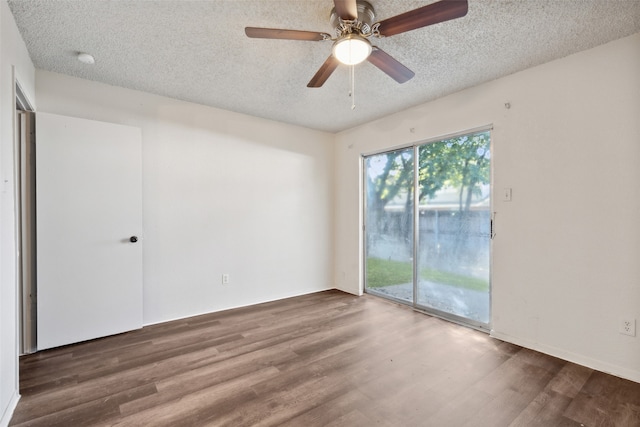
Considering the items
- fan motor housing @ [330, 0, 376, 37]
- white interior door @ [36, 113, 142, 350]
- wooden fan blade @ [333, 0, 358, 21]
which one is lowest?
white interior door @ [36, 113, 142, 350]

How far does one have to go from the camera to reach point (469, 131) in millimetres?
3199

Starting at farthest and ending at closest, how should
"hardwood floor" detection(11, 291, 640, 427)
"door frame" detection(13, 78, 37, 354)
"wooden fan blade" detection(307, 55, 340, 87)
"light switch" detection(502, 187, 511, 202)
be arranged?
"light switch" detection(502, 187, 511, 202)
"door frame" detection(13, 78, 37, 354)
"wooden fan blade" detection(307, 55, 340, 87)
"hardwood floor" detection(11, 291, 640, 427)

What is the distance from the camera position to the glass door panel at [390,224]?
154 inches

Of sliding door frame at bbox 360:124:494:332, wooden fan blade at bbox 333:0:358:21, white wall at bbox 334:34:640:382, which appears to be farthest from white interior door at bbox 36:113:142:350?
white wall at bbox 334:34:640:382

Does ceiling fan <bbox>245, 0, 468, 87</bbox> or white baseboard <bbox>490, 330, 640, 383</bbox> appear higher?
ceiling fan <bbox>245, 0, 468, 87</bbox>

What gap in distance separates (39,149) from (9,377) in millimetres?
1908

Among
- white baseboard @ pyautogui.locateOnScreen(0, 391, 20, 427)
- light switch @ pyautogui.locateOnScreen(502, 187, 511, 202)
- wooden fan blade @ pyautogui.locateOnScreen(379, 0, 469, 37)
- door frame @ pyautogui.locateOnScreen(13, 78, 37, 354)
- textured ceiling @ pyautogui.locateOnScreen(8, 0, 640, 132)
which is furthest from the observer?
light switch @ pyautogui.locateOnScreen(502, 187, 511, 202)

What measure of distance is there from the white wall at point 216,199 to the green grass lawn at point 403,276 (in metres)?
0.83

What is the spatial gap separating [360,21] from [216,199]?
266 cm

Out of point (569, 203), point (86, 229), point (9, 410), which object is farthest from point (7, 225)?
point (569, 203)

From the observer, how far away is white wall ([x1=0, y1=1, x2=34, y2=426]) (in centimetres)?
170

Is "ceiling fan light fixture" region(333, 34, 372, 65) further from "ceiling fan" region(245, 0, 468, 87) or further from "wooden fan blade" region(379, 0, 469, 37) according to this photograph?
"wooden fan blade" region(379, 0, 469, 37)

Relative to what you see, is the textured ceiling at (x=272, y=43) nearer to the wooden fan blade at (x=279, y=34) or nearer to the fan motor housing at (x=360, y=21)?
the fan motor housing at (x=360, y=21)

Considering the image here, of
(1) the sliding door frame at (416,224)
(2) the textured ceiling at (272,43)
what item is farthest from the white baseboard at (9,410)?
(1) the sliding door frame at (416,224)
